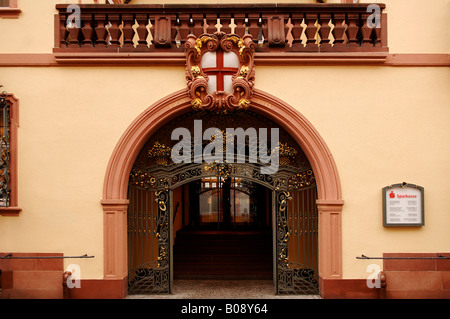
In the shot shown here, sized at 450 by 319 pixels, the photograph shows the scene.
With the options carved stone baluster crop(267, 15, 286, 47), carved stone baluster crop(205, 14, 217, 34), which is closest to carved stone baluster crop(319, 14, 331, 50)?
carved stone baluster crop(267, 15, 286, 47)

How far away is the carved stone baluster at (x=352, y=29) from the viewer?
6.01 m

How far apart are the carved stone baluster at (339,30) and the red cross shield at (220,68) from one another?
5.89 ft

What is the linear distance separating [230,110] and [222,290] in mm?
3426

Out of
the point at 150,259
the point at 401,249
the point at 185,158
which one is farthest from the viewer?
the point at 150,259

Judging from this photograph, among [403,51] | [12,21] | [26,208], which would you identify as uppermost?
[12,21]

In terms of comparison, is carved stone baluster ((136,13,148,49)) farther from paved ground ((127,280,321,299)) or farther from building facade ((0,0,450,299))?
paved ground ((127,280,321,299))

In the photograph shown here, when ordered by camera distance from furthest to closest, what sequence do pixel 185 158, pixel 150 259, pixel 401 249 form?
pixel 150 259
pixel 185 158
pixel 401 249

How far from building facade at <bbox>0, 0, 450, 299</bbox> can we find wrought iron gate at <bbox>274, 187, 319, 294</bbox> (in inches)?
13.7

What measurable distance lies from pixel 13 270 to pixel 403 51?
7.68m

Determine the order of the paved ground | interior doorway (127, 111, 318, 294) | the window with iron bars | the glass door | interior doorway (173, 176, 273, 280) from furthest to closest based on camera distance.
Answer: the glass door, interior doorway (173, 176, 273, 280), interior doorway (127, 111, 318, 294), the paved ground, the window with iron bars

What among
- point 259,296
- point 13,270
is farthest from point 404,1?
point 13,270

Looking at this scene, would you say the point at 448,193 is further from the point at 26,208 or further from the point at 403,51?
the point at 26,208

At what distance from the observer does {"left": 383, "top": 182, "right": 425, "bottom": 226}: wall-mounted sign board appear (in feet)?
19.2

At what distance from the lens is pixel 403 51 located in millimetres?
5965
